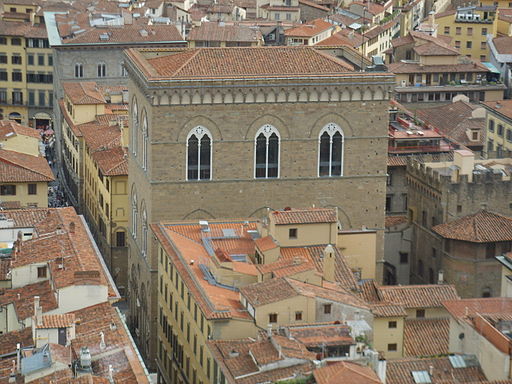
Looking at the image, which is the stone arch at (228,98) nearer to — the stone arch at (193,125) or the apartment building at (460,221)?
the stone arch at (193,125)

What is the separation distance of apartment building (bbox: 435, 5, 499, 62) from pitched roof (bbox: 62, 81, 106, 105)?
50.6 meters

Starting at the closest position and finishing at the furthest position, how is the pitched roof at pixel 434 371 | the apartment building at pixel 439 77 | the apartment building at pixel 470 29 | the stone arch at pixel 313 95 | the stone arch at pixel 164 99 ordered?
the pitched roof at pixel 434 371 → the stone arch at pixel 164 99 → the stone arch at pixel 313 95 → the apartment building at pixel 439 77 → the apartment building at pixel 470 29

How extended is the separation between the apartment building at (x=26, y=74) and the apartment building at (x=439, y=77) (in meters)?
34.5

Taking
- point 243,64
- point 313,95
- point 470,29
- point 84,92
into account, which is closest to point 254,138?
point 313,95

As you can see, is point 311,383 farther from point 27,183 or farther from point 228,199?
point 27,183

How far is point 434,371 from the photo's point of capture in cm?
6769

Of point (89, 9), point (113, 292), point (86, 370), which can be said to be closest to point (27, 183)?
point (113, 292)

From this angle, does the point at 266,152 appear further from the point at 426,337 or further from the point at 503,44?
the point at 503,44

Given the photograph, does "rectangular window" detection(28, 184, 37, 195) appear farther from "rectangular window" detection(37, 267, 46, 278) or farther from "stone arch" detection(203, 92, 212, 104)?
"rectangular window" detection(37, 267, 46, 278)

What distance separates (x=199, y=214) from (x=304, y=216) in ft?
30.1

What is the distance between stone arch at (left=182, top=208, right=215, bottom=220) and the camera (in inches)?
3556

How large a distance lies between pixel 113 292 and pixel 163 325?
896 cm

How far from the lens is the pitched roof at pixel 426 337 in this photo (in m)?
77.2

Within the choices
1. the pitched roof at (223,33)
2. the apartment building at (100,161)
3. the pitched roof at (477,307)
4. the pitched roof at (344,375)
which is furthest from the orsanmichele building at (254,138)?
the pitched roof at (223,33)
